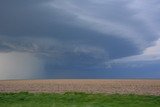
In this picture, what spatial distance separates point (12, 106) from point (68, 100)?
27.2 ft

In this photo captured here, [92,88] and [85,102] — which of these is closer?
[85,102]

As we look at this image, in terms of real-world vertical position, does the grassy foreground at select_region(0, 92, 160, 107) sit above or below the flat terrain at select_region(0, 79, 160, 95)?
below

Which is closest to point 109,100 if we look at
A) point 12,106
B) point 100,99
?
point 100,99

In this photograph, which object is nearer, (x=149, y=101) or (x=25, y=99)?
(x=149, y=101)

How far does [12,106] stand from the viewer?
3862cm

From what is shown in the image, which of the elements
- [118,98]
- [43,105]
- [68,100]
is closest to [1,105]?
[43,105]

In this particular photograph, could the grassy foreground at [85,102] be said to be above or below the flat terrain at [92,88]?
below

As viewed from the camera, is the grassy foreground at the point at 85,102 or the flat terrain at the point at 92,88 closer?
the grassy foreground at the point at 85,102

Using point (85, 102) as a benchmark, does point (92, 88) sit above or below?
above

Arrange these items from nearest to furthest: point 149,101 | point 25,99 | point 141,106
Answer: point 141,106 → point 149,101 → point 25,99

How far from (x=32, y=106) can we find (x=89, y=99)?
373 inches

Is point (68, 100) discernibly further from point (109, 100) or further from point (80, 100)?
point (109, 100)

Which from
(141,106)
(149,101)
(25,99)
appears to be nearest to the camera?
(141,106)

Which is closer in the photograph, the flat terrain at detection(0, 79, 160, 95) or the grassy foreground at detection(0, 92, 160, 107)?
the grassy foreground at detection(0, 92, 160, 107)
